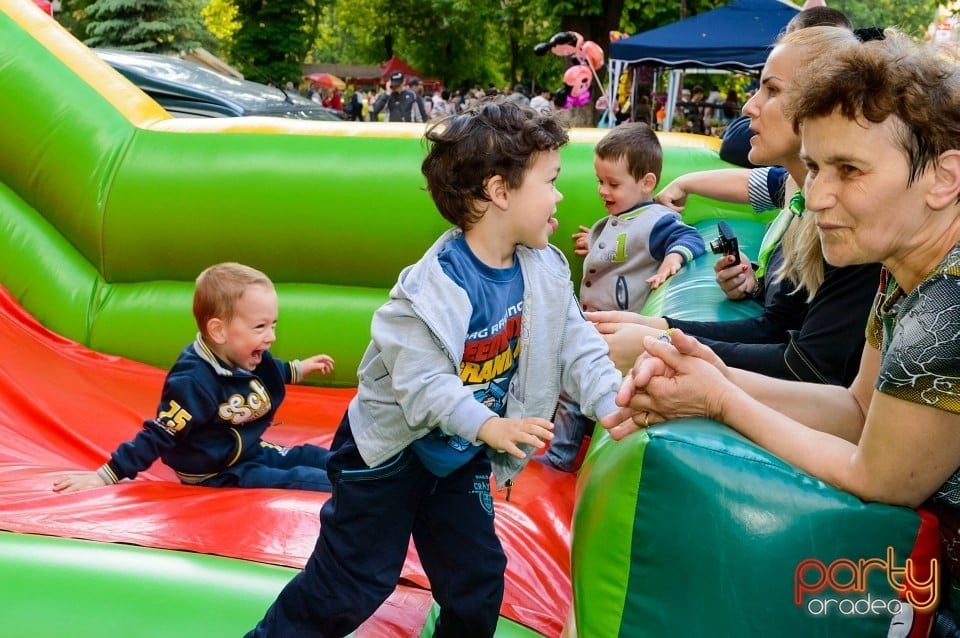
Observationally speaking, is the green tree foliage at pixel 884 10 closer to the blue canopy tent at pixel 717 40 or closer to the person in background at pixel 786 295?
the blue canopy tent at pixel 717 40

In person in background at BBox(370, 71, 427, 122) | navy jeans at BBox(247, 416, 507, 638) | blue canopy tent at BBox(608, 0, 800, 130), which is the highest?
navy jeans at BBox(247, 416, 507, 638)

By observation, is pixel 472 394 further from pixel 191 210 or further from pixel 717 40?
pixel 717 40

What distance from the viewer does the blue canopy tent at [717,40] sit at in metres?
10.6

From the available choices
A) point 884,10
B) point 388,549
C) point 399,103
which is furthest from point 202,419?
point 884,10

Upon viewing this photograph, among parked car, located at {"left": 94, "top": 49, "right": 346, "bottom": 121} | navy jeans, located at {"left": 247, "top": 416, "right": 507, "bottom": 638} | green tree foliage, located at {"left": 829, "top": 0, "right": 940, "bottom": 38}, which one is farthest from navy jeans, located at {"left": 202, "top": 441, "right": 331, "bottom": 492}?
green tree foliage, located at {"left": 829, "top": 0, "right": 940, "bottom": 38}

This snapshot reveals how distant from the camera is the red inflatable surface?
2.06 m

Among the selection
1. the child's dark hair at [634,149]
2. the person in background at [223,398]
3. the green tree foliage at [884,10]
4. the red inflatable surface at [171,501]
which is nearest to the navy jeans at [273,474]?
the person in background at [223,398]

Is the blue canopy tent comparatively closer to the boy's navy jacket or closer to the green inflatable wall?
the green inflatable wall

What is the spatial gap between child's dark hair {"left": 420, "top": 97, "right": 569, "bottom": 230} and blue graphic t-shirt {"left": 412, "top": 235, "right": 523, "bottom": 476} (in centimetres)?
8

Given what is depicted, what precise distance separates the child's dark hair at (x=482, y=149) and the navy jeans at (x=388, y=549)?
457 millimetres

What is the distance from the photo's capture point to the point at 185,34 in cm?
1895

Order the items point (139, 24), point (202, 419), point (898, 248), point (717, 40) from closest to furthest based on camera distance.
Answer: point (898, 248) < point (202, 419) < point (717, 40) < point (139, 24)

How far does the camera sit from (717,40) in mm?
10727

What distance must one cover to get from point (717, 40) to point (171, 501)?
970 cm
